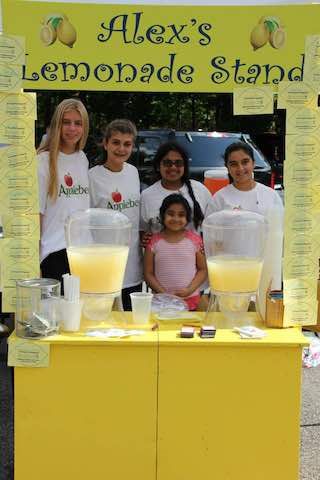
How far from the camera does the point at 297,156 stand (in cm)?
240

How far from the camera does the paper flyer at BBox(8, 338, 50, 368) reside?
227cm

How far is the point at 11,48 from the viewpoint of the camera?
2324 mm

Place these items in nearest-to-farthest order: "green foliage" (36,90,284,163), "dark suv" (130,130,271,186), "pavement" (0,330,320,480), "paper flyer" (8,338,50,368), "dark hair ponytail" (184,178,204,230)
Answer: "paper flyer" (8,338,50,368) < "pavement" (0,330,320,480) < "dark hair ponytail" (184,178,204,230) < "dark suv" (130,130,271,186) < "green foliage" (36,90,284,163)

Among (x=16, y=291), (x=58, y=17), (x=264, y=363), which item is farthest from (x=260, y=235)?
(x=58, y=17)

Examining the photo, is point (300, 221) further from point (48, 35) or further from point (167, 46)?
point (48, 35)

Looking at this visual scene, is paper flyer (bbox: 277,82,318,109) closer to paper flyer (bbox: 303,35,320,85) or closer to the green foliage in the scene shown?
paper flyer (bbox: 303,35,320,85)

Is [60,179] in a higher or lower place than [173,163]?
lower

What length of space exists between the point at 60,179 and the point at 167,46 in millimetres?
943

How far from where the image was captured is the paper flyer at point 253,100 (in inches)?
94.5

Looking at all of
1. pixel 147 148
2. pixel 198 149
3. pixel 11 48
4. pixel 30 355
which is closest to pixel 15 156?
pixel 11 48

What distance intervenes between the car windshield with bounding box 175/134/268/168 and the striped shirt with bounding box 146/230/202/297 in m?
3.86

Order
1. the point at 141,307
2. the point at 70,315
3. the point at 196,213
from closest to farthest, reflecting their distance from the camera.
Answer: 1. the point at 70,315
2. the point at 141,307
3. the point at 196,213

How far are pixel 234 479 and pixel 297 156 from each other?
4.07 ft

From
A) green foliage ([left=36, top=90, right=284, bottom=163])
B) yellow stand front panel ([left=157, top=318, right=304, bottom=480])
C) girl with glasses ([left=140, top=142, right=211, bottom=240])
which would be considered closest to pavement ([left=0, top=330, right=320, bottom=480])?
yellow stand front panel ([left=157, top=318, right=304, bottom=480])
